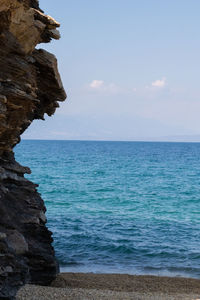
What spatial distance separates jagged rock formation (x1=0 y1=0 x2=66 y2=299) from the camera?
44.4ft

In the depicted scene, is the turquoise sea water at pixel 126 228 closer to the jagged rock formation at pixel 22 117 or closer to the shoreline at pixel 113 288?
the shoreline at pixel 113 288

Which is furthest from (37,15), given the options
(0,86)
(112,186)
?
(112,186)

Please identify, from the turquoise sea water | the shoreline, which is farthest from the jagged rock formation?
the turquoise sea water

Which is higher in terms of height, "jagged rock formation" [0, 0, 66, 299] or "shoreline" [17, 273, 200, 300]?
"jagged rock formation" [0, 0, 66, 299]

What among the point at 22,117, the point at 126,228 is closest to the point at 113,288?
the point at 22,117

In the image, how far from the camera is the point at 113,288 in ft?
63.4

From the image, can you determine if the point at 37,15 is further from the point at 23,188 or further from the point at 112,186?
the point at 112,186

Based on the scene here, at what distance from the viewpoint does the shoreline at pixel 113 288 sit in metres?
15.8

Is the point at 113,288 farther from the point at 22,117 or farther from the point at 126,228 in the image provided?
the point at 126,228

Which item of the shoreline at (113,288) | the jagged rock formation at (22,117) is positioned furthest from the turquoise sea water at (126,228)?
the jagged rock formation at (22,117)

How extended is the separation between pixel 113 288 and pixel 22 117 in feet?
29.6

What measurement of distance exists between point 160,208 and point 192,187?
2220 centimetres

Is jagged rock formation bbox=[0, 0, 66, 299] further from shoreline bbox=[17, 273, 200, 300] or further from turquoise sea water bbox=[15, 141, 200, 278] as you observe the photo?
turquoise sea water bbox=[15, 141, 200, 278]

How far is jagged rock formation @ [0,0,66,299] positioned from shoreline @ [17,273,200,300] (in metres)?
1.16
